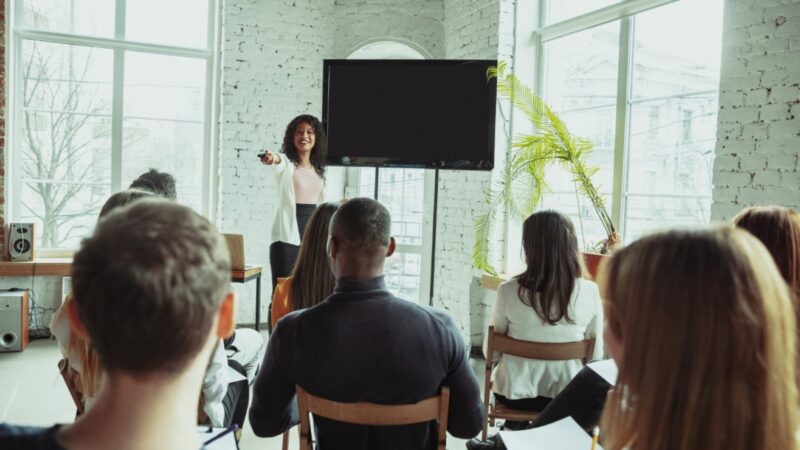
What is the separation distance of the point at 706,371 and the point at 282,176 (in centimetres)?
364

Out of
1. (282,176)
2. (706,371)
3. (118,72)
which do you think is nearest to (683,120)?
(282,176)

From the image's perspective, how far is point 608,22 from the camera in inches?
170

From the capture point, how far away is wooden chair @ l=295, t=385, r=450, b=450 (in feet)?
5.01

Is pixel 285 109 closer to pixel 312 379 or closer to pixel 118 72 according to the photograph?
pixel 118 72

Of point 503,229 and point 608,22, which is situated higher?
point 608,22

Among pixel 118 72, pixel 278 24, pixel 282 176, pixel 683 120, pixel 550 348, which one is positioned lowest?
pixel 550 348

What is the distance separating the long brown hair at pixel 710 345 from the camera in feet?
2.55

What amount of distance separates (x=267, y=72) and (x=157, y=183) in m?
2.31

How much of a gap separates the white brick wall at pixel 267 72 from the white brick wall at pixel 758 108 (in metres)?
2.78

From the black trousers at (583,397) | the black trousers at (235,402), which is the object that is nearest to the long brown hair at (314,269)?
the black trousers at (235,402)

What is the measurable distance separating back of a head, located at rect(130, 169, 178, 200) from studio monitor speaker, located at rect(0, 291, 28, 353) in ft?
6.45

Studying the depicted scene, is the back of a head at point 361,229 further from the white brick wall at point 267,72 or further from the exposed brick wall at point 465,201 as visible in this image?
the white brick wall at point 267,72

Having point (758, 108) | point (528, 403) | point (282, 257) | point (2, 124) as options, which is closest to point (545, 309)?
point (528, 403)

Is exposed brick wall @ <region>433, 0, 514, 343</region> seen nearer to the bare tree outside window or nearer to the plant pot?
the plant pot
